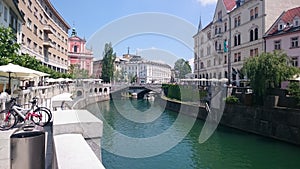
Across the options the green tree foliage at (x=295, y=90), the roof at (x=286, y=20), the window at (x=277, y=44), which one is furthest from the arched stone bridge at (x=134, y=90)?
the green tree foliage at (x=295, y=90)

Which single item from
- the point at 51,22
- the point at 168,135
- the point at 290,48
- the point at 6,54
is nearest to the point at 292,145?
the point at 168,135

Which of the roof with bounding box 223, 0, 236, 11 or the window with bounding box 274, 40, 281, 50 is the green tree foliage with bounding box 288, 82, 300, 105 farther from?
the roof with bounding box 223, 0, 236, 11

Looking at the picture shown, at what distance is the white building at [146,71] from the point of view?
76950 mm

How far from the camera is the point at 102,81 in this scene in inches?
2413

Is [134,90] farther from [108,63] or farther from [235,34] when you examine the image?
[235,34]

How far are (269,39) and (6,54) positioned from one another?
2723 centimetres

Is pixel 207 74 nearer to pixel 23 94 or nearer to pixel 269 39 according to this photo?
pixel 269 39

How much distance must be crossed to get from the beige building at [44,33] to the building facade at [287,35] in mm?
28475

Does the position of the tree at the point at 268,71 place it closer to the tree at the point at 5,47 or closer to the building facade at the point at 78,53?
the tree at the point at 5,47

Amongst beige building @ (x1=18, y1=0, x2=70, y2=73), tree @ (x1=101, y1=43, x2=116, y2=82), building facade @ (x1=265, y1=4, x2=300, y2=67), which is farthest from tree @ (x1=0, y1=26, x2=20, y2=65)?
tree @ (x1=101, y1=43, x2=116, y2=82)

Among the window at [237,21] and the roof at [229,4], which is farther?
the roof at [229,4]

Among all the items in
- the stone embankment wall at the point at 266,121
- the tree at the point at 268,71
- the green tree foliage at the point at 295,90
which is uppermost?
the tree at the point at 268,71

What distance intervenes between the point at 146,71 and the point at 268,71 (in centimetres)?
6922

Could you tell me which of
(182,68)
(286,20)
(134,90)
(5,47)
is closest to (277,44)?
(286,20)
